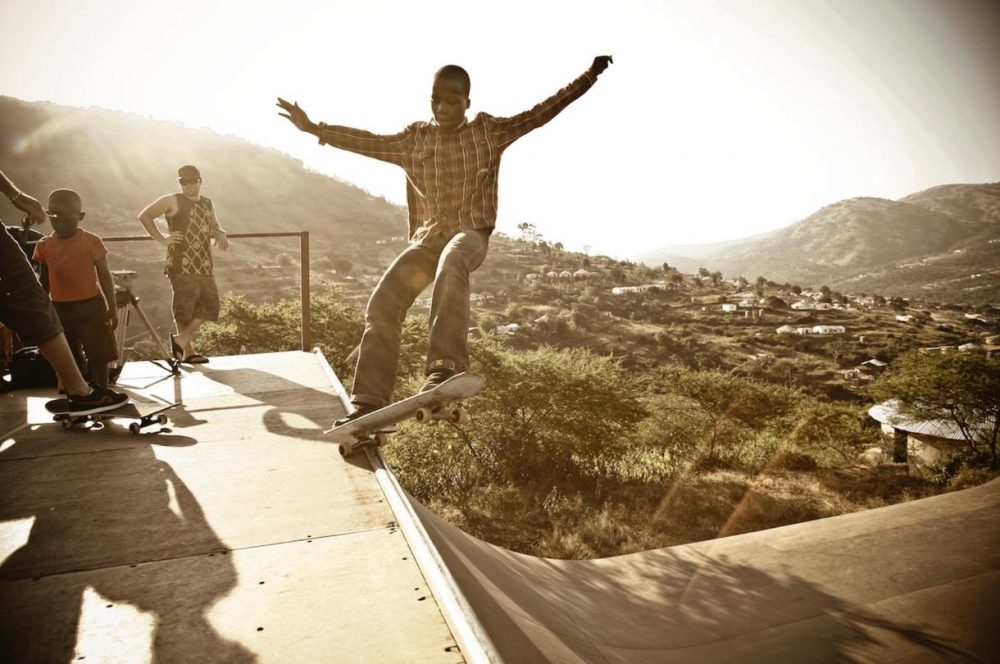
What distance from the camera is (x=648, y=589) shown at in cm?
703

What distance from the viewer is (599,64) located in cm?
375

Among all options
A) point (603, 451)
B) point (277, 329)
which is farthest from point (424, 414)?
point (277, 329)

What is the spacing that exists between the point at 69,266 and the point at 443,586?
412 centimetres

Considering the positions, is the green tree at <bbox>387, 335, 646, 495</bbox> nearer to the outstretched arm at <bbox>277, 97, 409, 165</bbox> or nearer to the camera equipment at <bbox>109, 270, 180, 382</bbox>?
the camera equipment at <bbox>109, 270, 180, 382</bbox>

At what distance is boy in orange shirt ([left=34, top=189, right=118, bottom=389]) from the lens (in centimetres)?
417

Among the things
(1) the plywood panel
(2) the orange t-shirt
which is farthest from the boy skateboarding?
(2) the orange t-shirt

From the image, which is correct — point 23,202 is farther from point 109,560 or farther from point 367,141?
point 109,560

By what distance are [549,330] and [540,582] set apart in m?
60.4

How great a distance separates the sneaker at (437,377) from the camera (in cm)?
314

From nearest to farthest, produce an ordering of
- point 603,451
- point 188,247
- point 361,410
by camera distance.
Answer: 1. point 361,410
2. point 188,247
3. point 603,451

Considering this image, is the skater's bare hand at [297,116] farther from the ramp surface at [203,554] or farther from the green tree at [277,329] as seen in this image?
the green tree at [277,329]

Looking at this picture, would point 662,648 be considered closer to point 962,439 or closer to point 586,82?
point 586,82

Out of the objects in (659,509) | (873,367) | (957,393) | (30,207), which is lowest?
(873,367)

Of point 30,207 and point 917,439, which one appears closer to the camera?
point 30,207
